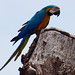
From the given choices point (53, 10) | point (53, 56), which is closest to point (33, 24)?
point (53, 10)

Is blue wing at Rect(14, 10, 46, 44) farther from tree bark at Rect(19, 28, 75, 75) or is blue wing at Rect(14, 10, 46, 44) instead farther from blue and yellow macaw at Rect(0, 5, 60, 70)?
tree bark at Rect(19, 28, 75, 75)

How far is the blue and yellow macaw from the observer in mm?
6005

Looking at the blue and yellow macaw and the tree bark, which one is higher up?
the blue and yellow macaw

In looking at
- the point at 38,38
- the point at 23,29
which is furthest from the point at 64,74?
the point at 23,29

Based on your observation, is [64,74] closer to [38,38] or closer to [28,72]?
[28,72]

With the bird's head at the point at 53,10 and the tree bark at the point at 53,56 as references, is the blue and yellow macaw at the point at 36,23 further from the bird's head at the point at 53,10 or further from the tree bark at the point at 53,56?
the tree bark at the point at 53,56

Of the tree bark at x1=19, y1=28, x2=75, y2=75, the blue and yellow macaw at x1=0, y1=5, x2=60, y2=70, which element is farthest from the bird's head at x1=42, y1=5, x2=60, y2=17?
the tree bark at x1=19, y1=28, x2=75, y2=75

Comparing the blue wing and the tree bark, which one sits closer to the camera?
the tree bark

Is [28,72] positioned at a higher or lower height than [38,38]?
lower

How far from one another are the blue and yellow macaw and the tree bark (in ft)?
4.53

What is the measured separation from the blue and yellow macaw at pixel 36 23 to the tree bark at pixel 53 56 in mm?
1381

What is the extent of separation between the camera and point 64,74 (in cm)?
423

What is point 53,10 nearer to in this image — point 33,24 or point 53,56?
point 33,24

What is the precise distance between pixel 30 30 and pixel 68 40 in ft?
6.60
